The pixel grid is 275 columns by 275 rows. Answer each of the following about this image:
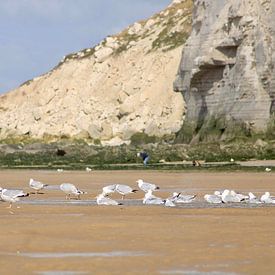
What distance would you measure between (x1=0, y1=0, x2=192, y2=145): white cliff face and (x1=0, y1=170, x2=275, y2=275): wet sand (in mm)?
52029

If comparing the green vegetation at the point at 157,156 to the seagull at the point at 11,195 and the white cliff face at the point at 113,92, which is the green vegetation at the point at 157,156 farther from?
the white cliff face at the point at 113,92

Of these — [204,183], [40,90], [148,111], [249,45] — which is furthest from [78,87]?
[204,183]

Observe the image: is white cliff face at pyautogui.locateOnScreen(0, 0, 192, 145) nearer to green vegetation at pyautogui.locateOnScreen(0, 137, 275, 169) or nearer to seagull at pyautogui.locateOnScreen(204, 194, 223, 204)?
green vegetation at pyautogui.locateOnScreen(0, 137, 275, 169)

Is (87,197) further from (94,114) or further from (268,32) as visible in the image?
(94,114)

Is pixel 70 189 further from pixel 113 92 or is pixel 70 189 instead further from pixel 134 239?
pixel 113 92

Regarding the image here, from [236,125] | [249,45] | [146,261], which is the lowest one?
[146,261]

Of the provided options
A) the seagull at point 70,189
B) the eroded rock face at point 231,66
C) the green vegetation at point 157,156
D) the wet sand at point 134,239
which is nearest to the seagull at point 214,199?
the wet sand at point 134,239

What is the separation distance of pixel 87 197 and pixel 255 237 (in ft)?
27.1

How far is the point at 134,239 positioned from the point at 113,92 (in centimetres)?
7202

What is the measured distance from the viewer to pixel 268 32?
148 feet

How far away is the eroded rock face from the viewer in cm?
4453

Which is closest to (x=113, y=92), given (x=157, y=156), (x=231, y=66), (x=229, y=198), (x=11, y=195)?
(x=231, y=66)

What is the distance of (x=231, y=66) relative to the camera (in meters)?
47.6

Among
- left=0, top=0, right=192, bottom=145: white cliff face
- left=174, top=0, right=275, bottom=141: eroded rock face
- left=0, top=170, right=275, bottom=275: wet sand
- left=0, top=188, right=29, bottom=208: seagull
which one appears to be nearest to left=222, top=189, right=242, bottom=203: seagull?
left=0, top=170, right=275, bottom=275: wet sand
